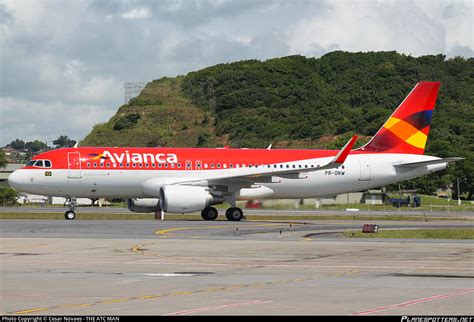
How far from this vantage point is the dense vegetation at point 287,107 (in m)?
164

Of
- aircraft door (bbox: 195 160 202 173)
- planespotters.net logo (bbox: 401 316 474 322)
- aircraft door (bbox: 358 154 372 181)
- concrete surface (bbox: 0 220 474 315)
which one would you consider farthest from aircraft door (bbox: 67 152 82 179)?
planespotters.net logo (bbox: 401 316 474 322)

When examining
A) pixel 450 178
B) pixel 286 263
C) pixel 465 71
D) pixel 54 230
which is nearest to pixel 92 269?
pixel 286 263

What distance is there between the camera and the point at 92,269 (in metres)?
23.9

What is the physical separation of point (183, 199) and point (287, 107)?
136 m

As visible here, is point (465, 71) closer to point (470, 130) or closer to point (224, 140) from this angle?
point (470, 130)

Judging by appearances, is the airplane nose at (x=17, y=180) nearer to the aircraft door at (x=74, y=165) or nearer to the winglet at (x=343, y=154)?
the aircraft door at (x=74, y=165)

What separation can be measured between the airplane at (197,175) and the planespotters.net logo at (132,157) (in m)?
0.06

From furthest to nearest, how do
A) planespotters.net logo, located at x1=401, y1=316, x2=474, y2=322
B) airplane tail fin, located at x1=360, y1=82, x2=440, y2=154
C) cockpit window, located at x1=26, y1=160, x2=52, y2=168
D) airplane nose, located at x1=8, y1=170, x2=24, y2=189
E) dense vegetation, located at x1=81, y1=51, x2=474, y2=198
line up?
dense vegetation, located at x1=81, y1=51, x2=474, y2=198
airplane tail fin, located at x1=360, y1=82, x2=440, y2=154
airplane nose, located at x1=8, y1=170, x2=24, y2=189
cockpit window, located at x1=26, y1=160, x2=52, y2=168
planespotters.net logo, located at x1=401, y1=316, x2=474, y2=322

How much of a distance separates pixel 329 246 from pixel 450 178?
300ft

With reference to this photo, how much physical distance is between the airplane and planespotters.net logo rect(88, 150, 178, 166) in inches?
2.4

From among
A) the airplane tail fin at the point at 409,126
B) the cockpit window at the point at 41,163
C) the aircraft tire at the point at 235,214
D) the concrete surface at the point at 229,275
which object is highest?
the airplane tail fin at the point at 409,126

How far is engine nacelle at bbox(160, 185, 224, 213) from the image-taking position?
2035 inches

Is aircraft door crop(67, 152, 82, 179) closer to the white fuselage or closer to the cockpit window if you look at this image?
the white fuselage

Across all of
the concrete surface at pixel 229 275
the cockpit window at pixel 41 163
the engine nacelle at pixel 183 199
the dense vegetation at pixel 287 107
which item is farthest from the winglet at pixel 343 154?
the dense vegetation at pixel 287 107
